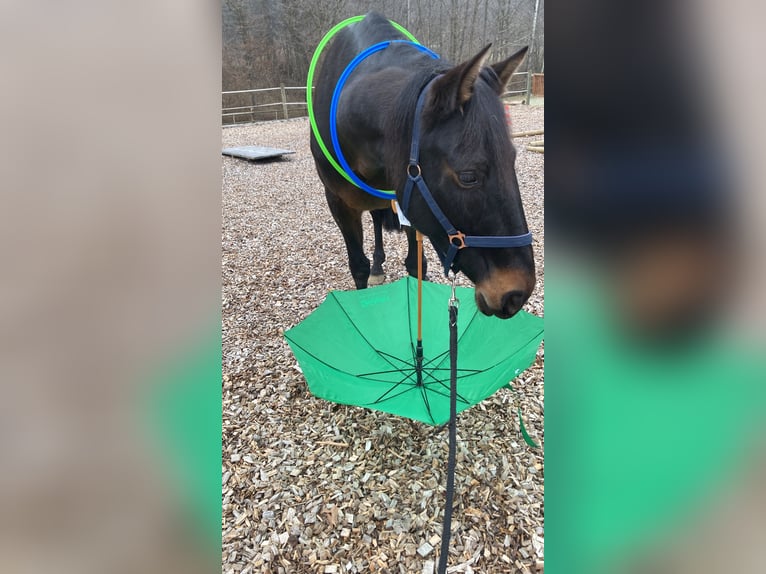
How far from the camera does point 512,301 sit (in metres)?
1.69

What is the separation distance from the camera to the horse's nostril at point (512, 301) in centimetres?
167

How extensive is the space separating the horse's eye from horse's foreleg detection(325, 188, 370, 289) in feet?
5.60

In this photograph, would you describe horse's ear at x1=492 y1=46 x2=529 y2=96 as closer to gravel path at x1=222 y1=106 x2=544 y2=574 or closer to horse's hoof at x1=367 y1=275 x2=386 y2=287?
gravel path at x1=222 y1=106 x2=544 y2=574

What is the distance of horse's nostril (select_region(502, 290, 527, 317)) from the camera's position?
167 centimetres

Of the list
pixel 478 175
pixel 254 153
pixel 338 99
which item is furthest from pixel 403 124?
pixel 254 153

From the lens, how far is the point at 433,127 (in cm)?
172

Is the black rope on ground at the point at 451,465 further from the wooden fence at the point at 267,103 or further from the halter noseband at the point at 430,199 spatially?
the wooden fence at the point at 267,103

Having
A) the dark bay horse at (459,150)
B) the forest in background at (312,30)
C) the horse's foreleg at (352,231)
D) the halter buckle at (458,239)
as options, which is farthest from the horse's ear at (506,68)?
the forest in background at (312,30)

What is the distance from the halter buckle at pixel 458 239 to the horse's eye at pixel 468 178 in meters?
0.19
